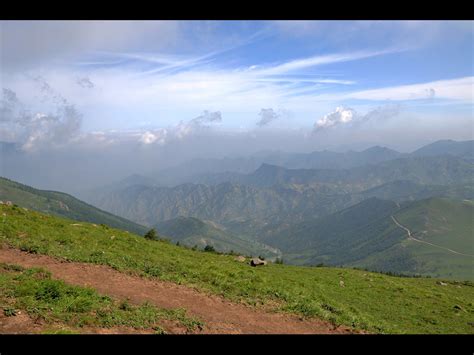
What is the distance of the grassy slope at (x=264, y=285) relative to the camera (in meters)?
16.8

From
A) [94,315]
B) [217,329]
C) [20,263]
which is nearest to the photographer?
[94,315]

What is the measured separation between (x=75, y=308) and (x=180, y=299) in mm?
4799

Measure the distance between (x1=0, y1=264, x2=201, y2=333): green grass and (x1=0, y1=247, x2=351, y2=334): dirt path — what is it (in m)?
1.08

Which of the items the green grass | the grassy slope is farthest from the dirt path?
the green grass

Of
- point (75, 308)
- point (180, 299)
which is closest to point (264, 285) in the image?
point (180, 299)

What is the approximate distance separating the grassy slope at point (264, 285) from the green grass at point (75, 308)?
487 centimetres

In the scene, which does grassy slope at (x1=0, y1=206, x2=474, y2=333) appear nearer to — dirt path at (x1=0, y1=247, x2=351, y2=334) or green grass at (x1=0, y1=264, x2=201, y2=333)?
dirt path at (x1=0, y1=247, x2=351, y2=334)
